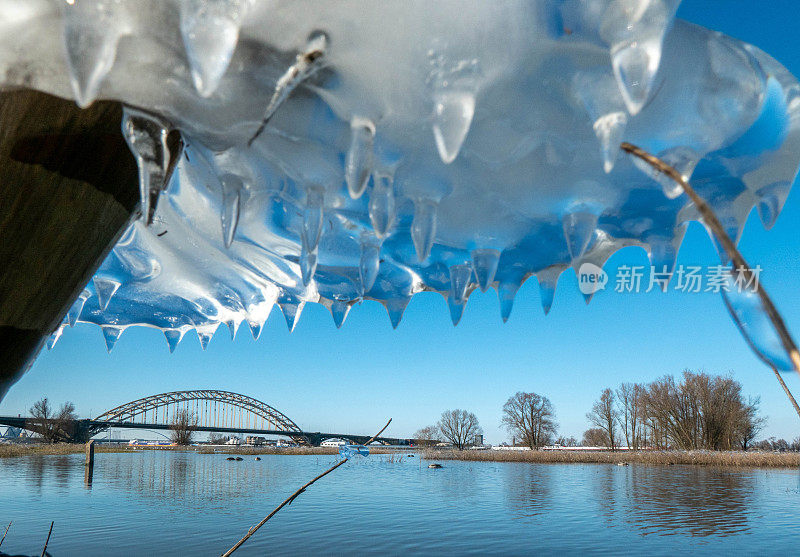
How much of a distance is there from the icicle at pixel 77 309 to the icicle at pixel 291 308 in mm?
1267

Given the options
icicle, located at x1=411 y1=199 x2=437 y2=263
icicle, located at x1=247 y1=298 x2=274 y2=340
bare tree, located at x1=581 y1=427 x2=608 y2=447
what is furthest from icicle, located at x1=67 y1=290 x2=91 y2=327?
bare tree, located at x1=581 y1=427 x2=608 y2=447

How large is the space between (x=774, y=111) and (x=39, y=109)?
216 centimetres

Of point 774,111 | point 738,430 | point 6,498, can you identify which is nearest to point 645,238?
point 774,111

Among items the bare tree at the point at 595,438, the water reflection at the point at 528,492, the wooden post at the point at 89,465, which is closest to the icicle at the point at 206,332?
the water reflection at the point at 528,492

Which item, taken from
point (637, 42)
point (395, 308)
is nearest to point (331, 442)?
point (395, 308)

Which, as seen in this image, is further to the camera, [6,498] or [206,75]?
[6,498]

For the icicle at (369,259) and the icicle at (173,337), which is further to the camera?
the icicle at (173,337)

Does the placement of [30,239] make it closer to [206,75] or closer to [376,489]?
[206,75]

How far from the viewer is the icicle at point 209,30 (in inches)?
49.0

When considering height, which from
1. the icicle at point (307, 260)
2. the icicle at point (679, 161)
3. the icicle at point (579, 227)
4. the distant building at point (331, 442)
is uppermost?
the icicle at point (679, 161)

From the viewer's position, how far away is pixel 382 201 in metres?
2.11

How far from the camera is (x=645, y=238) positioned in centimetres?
247

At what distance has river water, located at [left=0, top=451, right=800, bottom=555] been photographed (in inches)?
525

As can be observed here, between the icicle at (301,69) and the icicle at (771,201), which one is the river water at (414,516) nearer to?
the icicle at (771,201)
